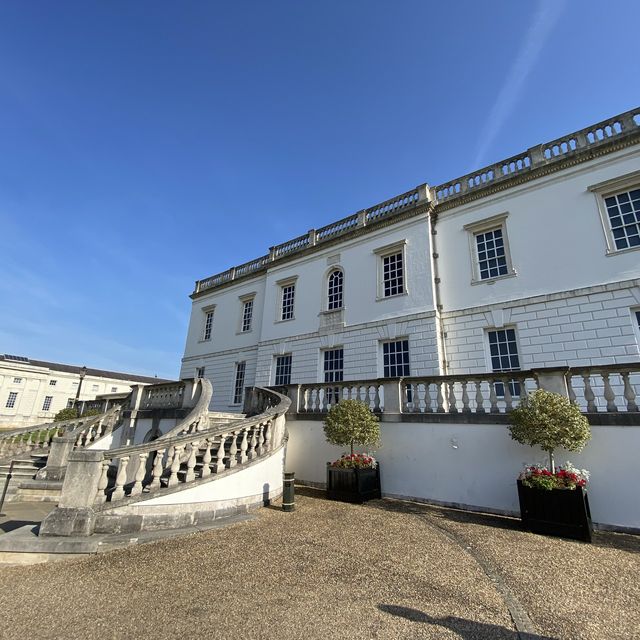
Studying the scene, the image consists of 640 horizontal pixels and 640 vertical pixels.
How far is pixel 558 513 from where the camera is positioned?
5723 mm

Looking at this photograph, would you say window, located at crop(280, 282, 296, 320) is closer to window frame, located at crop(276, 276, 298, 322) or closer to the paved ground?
→ window frame, located at crop(276, 276, 298, 322)

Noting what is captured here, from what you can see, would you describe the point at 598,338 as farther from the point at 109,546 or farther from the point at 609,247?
the point at 109,546

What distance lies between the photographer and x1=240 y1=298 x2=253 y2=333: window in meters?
20.7

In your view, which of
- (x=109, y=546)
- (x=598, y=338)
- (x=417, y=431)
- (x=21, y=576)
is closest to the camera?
(x=21, y=576)

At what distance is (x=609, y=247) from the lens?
10688 millimetres

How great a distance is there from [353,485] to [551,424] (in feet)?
13.8

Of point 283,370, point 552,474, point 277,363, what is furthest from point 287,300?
point 552,474

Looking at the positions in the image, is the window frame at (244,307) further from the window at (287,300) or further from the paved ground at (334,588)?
the paved ground at (334,588)

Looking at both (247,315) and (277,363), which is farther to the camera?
(247,315)

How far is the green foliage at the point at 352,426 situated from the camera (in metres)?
8.39

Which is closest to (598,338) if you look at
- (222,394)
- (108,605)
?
(108,605)

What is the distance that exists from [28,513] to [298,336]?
1164 centimetres

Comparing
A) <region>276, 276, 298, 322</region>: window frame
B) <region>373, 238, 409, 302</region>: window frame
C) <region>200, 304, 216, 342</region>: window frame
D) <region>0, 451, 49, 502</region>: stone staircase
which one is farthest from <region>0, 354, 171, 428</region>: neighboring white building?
<region>373, 238, 409, 302</region>: window frame

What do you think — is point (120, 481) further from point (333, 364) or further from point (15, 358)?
point (15, 358)
